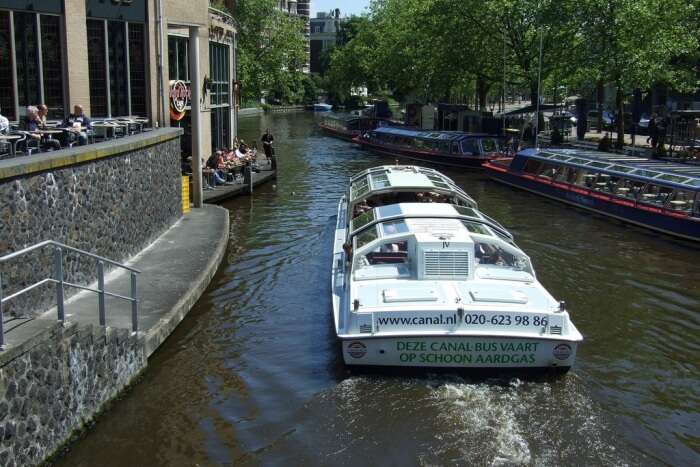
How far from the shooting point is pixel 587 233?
23359mm

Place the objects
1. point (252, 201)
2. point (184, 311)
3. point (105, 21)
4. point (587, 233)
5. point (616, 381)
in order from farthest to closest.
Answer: point (252, 201), point (587, 233), point (105, 21), point (184, 311), point (616, 381)

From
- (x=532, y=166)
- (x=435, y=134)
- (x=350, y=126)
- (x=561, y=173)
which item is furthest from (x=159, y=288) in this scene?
(x=350, y=126)

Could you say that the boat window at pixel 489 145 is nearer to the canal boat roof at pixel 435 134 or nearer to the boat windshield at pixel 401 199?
the canal boat roof at pixel 435 134

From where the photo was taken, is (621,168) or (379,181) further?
(621,168)

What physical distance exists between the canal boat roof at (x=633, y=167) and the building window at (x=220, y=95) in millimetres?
13337

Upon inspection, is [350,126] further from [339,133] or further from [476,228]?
[476,228]

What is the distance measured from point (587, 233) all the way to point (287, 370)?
14.0 metres

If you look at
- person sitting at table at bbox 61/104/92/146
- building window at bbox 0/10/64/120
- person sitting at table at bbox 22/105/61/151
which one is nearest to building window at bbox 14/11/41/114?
building window at bbox 0/10/64/120

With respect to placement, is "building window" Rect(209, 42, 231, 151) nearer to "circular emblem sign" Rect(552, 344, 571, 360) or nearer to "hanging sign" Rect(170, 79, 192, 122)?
"hanging sign" Rect(170, 79, 192, 122)

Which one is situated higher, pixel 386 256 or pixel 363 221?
pixel 363 221

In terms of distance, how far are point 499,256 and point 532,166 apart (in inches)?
775

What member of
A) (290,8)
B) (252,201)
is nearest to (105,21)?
(252,201)

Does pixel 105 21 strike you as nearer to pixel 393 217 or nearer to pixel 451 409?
pixel 393 217

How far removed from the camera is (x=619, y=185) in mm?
25953
